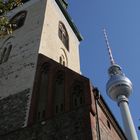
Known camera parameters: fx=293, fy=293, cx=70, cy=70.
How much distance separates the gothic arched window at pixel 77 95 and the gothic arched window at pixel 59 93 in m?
0.54

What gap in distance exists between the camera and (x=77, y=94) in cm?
1177

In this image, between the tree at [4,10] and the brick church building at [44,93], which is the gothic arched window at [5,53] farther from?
the tree at [4,10]

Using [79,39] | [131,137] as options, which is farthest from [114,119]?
[131,137]

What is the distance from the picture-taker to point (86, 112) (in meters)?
10.5

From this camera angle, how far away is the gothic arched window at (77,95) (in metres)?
11.3

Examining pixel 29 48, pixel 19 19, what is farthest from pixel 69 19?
pixel 29 48

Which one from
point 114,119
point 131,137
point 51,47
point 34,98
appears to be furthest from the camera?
point 131,137

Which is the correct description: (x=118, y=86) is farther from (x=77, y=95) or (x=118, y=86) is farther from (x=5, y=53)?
(x=77, y=95)

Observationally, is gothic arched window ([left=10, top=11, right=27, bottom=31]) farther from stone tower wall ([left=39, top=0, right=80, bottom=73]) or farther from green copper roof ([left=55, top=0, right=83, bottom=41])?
green copper roof ([left=55, top=0, right=83, bottom=41])

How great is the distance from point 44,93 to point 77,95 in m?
1.97

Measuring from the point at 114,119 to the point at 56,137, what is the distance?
182 inches

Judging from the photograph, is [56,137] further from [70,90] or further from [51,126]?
[70,90]

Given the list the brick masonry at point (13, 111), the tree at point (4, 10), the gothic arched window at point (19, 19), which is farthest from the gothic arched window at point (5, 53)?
the tree at point (4, 10)

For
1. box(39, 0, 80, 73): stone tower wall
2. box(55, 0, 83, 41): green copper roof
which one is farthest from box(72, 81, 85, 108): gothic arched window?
box(55, 0, 83, 41): green copper roof
